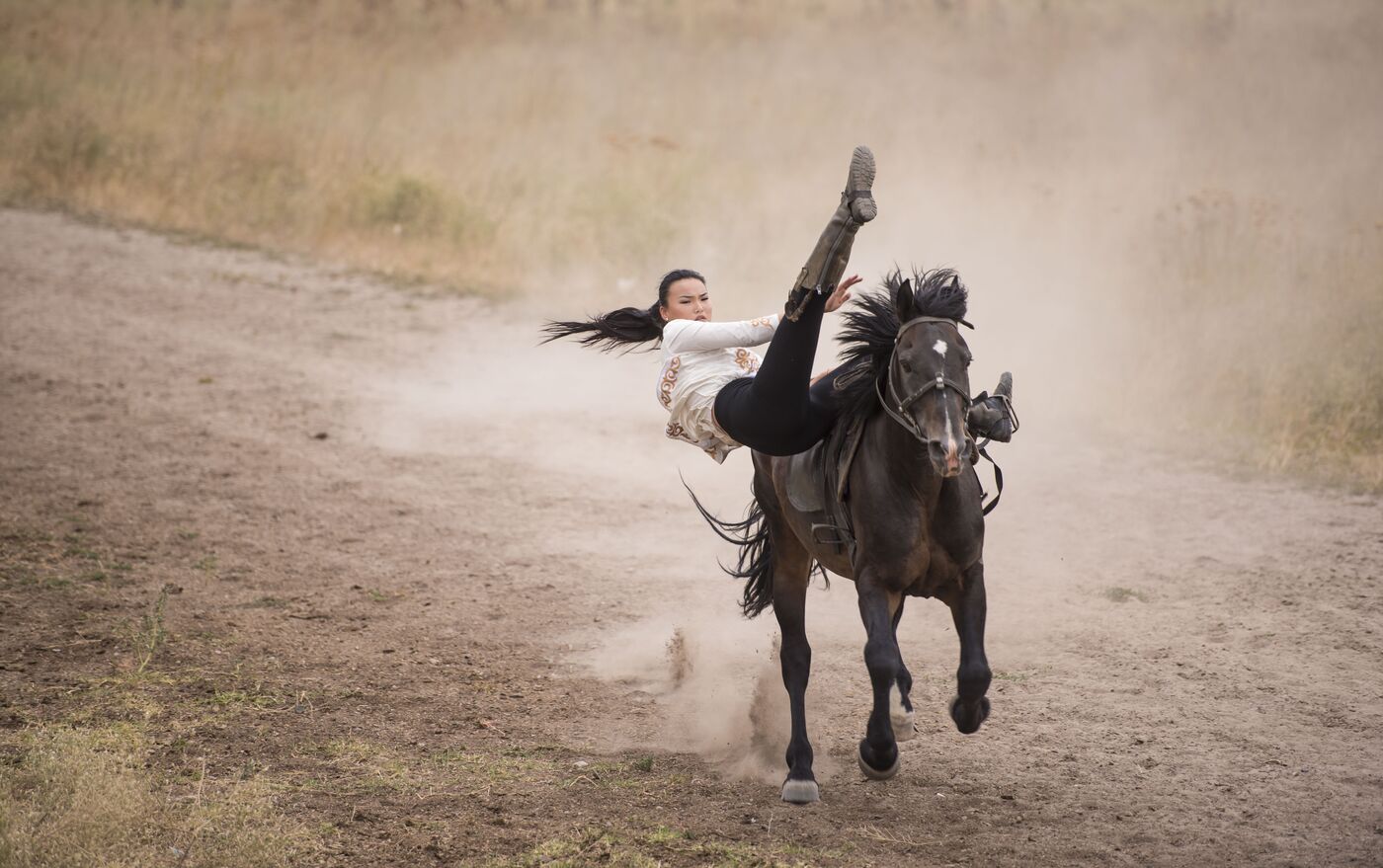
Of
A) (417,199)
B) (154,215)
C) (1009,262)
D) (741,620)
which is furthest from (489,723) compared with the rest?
(154,215)

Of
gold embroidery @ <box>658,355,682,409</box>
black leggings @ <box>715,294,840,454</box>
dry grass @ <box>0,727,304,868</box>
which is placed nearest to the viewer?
dry grass @ <box>0,727,304,868</box>

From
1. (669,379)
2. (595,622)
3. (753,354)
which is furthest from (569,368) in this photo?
(669,379)

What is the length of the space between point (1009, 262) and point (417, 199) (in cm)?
691

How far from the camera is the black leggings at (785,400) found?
443cm

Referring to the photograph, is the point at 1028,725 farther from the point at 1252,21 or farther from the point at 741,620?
the point at 1252,21

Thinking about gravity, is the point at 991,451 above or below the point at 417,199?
below

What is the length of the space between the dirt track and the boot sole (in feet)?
7.04

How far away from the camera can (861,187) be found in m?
4.07

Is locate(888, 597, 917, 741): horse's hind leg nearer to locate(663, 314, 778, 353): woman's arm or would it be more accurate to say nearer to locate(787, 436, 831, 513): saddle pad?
locate(787, 436, 831, 513): saddle pad

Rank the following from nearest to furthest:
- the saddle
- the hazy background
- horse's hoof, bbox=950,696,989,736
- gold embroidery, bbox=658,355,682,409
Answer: horse's hoof, bbox=950,696,989,736 < the saddle < gold embroidery, bbox=658,355,682,409 < the hazy background

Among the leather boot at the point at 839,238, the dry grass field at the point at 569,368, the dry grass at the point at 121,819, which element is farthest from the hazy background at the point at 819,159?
the dry grass at the point at 121,819

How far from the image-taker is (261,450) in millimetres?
9688

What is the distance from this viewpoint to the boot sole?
159 inches

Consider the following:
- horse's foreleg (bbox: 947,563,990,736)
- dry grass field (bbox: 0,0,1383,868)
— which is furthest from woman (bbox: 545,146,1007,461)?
dry grass field (bbox: 0,0,1383,868)
